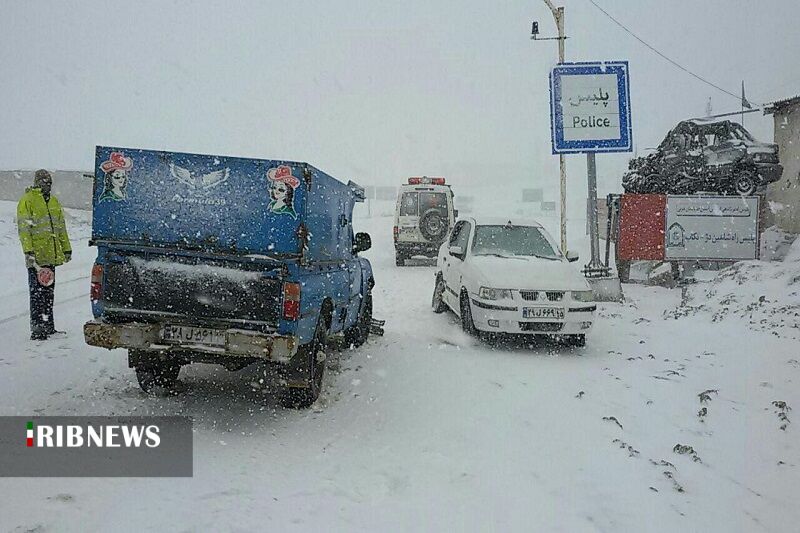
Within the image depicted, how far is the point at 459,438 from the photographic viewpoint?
15.4 ft

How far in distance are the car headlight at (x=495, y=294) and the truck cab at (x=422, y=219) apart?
433 inches

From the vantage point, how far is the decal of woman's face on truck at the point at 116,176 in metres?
4.67

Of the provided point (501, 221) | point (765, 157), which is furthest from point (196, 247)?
point (765, 157)

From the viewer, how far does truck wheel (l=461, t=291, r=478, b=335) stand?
8117 millimetres

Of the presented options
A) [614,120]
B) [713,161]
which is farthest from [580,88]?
[713,161]

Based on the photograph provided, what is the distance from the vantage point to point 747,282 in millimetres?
11648

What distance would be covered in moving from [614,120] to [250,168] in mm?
11436

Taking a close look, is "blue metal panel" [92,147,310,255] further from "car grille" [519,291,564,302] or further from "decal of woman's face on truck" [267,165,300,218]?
"car grille" [519,291,564,302]

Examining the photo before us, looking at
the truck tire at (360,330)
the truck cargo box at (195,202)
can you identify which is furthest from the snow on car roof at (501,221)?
the truck cargo box at (195,202)

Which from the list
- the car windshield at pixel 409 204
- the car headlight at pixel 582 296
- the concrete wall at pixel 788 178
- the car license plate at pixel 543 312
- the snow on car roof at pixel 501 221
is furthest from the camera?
the concrete wall at pixel 788 178

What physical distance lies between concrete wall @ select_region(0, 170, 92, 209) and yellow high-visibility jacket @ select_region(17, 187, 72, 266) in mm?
37806

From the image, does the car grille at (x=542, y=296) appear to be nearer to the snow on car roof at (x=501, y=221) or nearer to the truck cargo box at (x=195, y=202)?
the snow on car roof at (x=501, y=221)

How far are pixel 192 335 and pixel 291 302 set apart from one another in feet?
2.68

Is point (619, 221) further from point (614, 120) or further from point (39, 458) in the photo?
point (39, 458)
